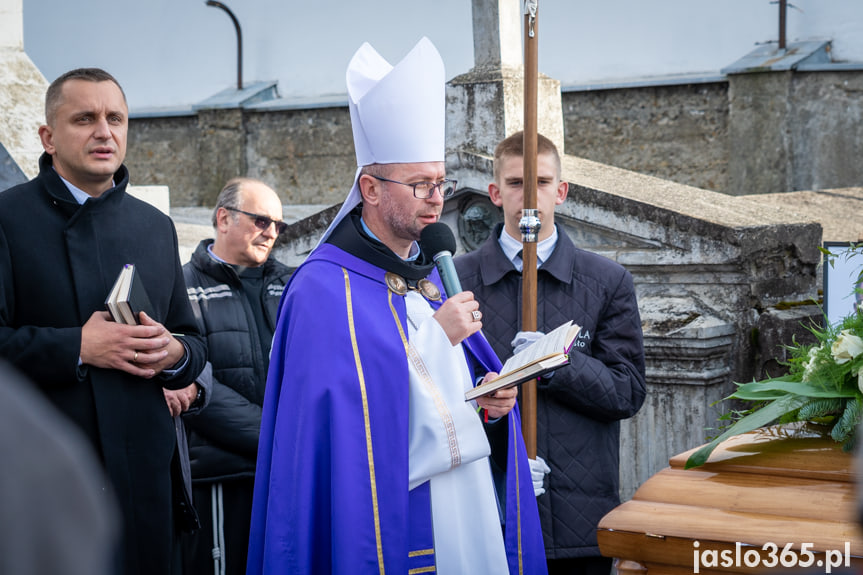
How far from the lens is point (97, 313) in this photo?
2646mm

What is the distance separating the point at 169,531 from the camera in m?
2.78

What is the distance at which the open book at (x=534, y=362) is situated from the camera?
89.4 inches

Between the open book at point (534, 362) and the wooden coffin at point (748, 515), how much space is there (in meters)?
0.33

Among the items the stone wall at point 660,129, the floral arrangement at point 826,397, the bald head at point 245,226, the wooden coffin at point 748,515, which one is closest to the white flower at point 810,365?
the floral arrangement at point 826,397

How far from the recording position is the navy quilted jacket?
315 centimetres

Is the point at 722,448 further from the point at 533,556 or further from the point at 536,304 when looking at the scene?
the point at 536,304

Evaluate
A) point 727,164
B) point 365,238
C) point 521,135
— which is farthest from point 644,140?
point 365,238

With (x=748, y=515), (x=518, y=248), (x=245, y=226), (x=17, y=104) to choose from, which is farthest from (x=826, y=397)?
(x=17, y=104)

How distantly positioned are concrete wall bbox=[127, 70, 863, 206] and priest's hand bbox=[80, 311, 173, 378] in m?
10.3

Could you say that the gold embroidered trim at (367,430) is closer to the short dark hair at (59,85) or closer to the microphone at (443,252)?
the microphone at (443,252)

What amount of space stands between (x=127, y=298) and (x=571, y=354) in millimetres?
1267

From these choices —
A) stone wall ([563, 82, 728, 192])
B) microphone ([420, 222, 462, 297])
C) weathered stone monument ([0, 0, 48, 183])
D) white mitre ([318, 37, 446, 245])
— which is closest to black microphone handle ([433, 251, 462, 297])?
microphone ([420, 222, 462, 297])

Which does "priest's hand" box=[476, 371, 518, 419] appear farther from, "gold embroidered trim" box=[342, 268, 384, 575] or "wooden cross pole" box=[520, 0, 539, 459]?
"wooden cross pole" box=[520, 0, 539, 459]

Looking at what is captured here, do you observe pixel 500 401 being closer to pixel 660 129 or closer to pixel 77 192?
pixel 77 192
